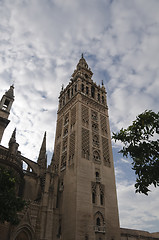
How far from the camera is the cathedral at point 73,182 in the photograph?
19.1m

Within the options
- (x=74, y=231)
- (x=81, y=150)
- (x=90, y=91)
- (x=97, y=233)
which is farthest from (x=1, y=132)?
(x=90, y=91)

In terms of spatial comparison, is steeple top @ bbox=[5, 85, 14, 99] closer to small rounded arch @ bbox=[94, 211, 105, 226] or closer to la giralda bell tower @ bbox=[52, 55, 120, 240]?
la giralda bell tower @ bbox=[52, 55, 120, 240]

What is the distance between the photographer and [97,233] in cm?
1997

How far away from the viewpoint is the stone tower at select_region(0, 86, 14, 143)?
21516 millimetres

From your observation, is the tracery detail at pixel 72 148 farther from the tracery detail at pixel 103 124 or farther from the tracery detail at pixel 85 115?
the tracery detail at pixel 103 124

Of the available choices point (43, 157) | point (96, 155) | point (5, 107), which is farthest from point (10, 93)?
point (96, 155)

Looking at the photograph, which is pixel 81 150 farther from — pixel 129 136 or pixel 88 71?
pixel 88 71

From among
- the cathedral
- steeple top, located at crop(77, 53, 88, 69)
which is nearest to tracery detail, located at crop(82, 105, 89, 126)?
the cathedral

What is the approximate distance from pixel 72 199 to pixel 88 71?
28.3 metres

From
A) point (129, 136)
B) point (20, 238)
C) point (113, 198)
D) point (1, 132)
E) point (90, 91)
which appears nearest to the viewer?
point (129, 136)

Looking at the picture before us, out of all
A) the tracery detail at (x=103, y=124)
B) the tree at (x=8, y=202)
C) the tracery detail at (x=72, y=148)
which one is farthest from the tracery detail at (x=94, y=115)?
the tree at (x=8, y=202)

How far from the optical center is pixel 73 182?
22.2 meters

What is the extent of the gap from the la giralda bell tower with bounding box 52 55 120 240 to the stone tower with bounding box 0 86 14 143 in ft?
26.8

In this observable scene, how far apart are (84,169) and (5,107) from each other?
13087 mm
